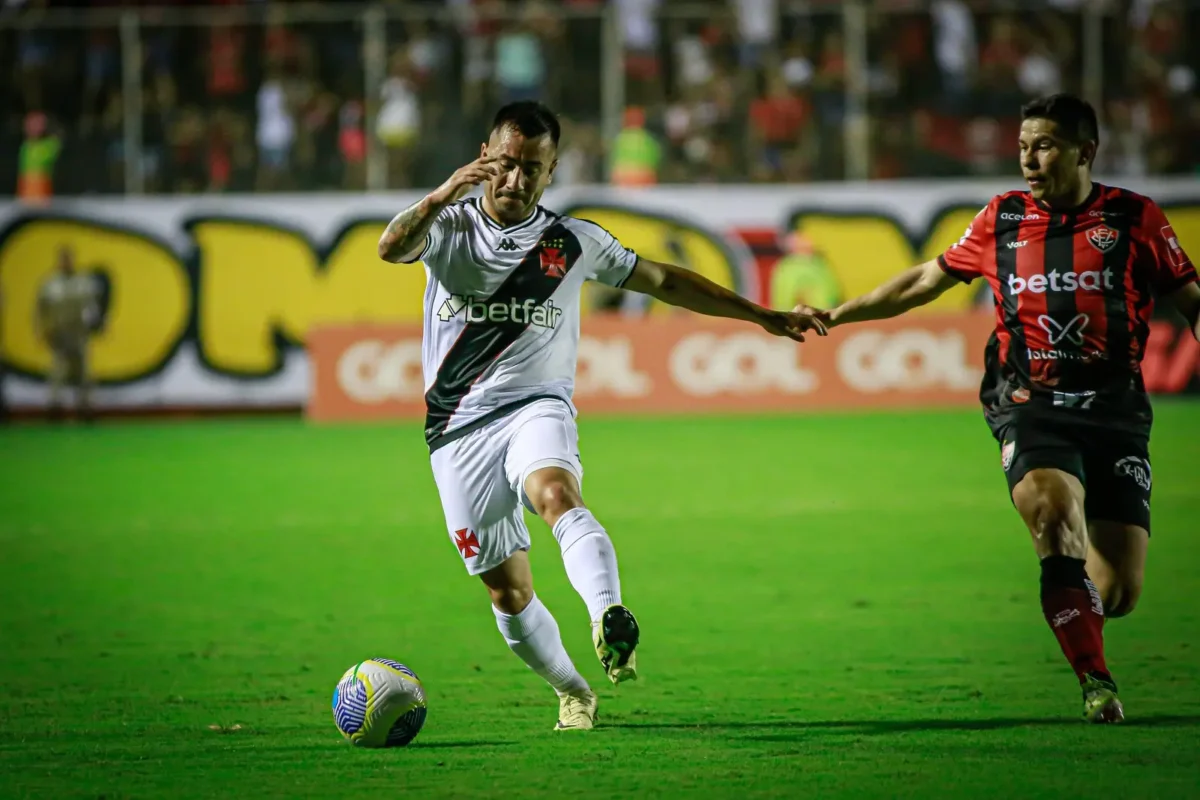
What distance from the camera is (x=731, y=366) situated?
2184 centimetres

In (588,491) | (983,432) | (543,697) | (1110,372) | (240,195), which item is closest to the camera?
(1110,372)

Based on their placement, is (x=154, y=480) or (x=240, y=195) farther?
(x=240, y=195)

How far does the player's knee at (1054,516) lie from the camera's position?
640 cm

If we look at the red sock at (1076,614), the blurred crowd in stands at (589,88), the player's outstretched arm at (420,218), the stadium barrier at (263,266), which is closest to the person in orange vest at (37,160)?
the blurred crowd in stands at (589,88)

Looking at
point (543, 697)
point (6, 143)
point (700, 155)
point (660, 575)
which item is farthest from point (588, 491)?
point (6, 143)

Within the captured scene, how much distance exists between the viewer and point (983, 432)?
739 inches

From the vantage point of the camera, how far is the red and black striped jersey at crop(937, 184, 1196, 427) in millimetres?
6598

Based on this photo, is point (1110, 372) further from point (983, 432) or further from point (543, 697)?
point (983, 432)

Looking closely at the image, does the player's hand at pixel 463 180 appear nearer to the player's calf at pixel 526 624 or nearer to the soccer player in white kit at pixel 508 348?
the soccer player in white kit at pixel 508 348

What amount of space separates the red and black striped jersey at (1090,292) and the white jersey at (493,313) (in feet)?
6.03

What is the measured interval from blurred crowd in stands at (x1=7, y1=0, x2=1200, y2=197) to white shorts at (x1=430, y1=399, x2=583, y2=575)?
17593 mm

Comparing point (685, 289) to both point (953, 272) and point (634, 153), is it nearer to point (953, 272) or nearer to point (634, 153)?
point (953, 272)

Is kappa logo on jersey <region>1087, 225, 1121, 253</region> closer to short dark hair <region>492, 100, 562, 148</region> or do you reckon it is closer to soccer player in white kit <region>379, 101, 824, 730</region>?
soccer player in white kit <region>379, 101, 824, 730</region>

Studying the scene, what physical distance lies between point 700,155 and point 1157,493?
11.7m
